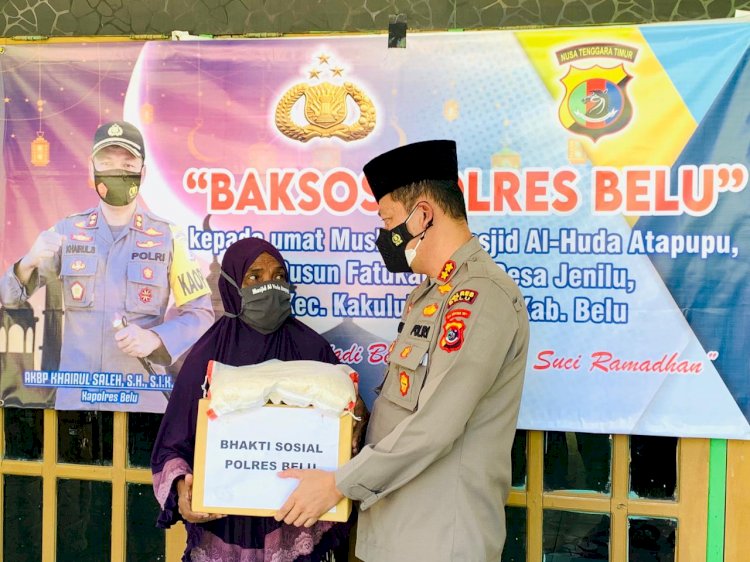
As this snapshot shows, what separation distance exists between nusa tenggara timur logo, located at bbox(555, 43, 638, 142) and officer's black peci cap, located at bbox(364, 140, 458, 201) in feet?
2.55

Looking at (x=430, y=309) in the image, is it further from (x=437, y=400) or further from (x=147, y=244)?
(x=147, y=244)

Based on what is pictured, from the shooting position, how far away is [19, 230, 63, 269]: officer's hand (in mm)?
3010

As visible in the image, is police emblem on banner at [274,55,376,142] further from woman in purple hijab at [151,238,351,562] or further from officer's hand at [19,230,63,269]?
officer's hand at [19,230,63,269]

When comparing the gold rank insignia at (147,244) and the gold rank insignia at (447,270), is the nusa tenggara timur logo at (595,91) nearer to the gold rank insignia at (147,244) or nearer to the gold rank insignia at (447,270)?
the gold rank insignia at (447,270)

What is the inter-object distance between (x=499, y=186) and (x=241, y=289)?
1.01 m

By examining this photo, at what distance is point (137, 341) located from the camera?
2.93 m

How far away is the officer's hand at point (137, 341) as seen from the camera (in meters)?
2.92

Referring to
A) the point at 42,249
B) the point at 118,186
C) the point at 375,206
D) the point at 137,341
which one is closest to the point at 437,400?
→ the point at 375,206

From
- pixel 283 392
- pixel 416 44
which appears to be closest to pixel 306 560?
pixel 283 392

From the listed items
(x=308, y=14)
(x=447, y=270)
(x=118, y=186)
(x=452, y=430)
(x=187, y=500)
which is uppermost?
(x=308, y=14)

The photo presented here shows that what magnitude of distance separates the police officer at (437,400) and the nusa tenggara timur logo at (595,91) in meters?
0.78

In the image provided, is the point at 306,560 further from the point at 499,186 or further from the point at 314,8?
the point at 314,8

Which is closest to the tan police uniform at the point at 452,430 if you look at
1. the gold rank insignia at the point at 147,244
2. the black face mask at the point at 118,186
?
the gold rank insignia at the point at 147,244

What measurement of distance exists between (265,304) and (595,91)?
4.60 ft
